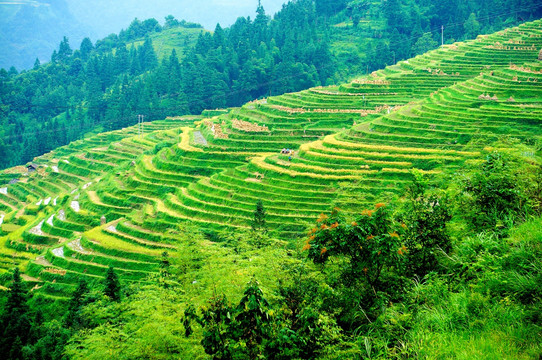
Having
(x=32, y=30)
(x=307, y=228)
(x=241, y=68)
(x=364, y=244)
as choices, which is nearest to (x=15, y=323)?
(x=307, y=228)

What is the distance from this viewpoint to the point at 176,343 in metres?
8.83

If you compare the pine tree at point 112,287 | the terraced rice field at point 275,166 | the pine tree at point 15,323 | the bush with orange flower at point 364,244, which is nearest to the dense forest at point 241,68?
the terraced rice field at point 275,166

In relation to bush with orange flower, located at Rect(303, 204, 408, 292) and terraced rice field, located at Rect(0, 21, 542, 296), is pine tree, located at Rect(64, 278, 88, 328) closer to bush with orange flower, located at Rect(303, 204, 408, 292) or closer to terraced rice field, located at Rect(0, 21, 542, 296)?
terraced rice field, located at Rect(0, 21, 542, 296)

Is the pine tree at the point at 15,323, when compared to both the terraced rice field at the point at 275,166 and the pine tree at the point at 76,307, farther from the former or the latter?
the terraced rice field at the point at 275,166

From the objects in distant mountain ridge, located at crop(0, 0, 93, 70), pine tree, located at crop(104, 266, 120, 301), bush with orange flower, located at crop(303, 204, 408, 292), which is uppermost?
distant mountain ridge, located at crop(0, 0, 93, 70)

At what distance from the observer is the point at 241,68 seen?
66500 mm

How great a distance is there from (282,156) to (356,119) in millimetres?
7020

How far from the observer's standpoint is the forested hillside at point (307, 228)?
7238 mm

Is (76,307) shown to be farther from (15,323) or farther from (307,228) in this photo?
(307,228)

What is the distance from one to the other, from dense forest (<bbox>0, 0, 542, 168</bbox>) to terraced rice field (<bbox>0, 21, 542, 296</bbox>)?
61.1 feet

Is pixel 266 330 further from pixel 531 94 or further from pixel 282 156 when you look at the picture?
pixel 531 94

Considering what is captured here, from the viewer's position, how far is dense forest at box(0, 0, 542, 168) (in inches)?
2408

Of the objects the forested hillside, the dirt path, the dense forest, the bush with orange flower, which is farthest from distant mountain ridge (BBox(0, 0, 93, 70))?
the bush with orange flower

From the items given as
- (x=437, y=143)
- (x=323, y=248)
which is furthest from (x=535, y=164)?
(x=437, y=143)
